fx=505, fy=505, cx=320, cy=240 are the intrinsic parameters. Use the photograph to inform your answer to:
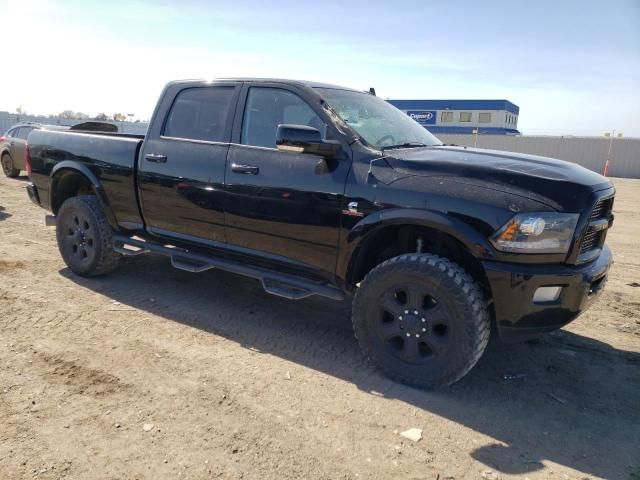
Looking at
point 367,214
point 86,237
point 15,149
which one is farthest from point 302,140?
point 15,149

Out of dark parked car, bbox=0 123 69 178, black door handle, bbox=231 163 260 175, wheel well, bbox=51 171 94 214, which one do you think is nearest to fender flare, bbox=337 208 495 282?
black door handle, bbox=231 163 260 175

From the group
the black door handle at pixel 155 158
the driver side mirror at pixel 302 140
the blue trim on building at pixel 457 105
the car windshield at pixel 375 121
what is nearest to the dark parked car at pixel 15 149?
the black door handle at pixel 155 158

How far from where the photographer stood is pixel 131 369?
3.47m

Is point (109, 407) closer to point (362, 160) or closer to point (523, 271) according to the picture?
point (362, 160)

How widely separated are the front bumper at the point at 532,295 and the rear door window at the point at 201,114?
8.31 feet

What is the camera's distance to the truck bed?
4805mm

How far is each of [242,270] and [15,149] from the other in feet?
40.1

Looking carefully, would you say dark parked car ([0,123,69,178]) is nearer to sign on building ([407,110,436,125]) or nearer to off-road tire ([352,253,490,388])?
off-road tire ([352,253,490,388])

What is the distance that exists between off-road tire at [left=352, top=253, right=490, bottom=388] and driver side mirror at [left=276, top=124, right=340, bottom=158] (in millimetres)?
904

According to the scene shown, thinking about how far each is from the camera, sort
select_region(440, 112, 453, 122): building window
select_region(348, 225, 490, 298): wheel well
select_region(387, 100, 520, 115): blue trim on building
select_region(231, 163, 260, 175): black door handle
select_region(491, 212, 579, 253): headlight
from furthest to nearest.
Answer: select_region(440, 112, 453, 122): building window
select_region(387, 100, 520, 115): blue trim on building
select_region(231, 163, 260, 175): black door handle
select_region(348, 225, 490, 298): wheel well
select_region(491, 212, 579, 253): headlight

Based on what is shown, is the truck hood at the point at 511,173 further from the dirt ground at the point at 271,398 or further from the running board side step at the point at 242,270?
the dirt ground at the point at 271,398

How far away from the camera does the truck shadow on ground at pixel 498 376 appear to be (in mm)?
2801

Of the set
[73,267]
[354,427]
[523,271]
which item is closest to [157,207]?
[73,267]

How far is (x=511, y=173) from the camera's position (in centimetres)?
309
